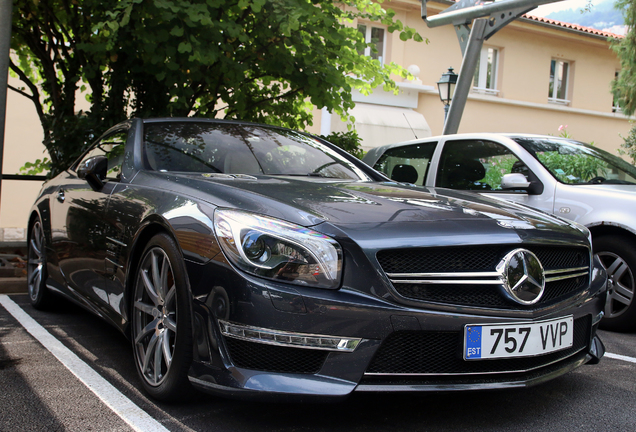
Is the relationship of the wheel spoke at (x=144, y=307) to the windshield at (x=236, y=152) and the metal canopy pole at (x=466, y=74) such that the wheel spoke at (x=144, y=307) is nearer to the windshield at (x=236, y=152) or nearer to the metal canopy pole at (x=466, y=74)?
the windshield at (x=236, y=152)

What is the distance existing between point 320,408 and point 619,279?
2887 mm

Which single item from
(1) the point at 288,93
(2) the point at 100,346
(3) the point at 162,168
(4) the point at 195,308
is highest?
(1) the point at 288,93

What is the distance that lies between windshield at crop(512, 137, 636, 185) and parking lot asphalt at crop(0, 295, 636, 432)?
2.03m

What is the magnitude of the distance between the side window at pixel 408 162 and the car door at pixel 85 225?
105 inches

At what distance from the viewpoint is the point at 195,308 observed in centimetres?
240

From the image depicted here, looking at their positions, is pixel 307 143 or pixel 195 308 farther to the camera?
pixel 307 143

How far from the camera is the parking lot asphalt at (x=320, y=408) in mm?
2451

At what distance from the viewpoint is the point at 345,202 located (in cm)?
267

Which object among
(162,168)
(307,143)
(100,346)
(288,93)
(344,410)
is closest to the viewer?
(344,410)

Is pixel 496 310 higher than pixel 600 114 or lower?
lower

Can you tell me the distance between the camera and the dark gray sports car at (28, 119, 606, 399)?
2.22 meters

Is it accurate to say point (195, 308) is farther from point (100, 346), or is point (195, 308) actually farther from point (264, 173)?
point (100, 346)

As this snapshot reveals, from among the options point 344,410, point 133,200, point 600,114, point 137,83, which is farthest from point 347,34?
point 600,114

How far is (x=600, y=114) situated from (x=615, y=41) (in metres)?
5.21
